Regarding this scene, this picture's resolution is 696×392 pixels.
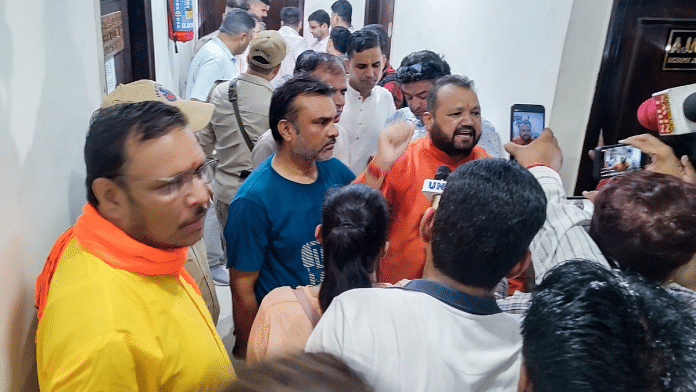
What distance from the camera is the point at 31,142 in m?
1.12

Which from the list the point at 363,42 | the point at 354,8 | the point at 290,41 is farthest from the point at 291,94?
the point at 354,8

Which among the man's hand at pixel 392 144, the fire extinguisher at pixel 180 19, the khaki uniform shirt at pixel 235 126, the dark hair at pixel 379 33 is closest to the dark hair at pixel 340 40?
the dark hair at pixel 379 33

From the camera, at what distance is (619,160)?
6.35 feet

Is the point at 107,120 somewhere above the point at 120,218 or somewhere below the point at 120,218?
above

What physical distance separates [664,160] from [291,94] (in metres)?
1.35

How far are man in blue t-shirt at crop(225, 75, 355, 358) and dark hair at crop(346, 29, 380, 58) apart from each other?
4.01ft

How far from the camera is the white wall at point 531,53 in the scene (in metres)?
2.81

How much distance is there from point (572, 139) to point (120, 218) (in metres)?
2.68

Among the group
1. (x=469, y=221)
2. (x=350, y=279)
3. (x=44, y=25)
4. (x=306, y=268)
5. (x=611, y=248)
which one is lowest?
(x=306, y=268)

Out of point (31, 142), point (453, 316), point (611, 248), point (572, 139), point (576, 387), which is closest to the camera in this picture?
point (576, 387)

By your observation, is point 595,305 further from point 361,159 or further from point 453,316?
point 361,159

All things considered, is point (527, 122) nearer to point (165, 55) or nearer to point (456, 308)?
point (456, 308)

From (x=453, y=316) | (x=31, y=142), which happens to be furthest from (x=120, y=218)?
(x=453, y=316)

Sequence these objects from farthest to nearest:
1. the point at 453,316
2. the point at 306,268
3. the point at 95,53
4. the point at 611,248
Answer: the point at 95,53
the point at 306,268
the point at 611,248
the point at 453,316
